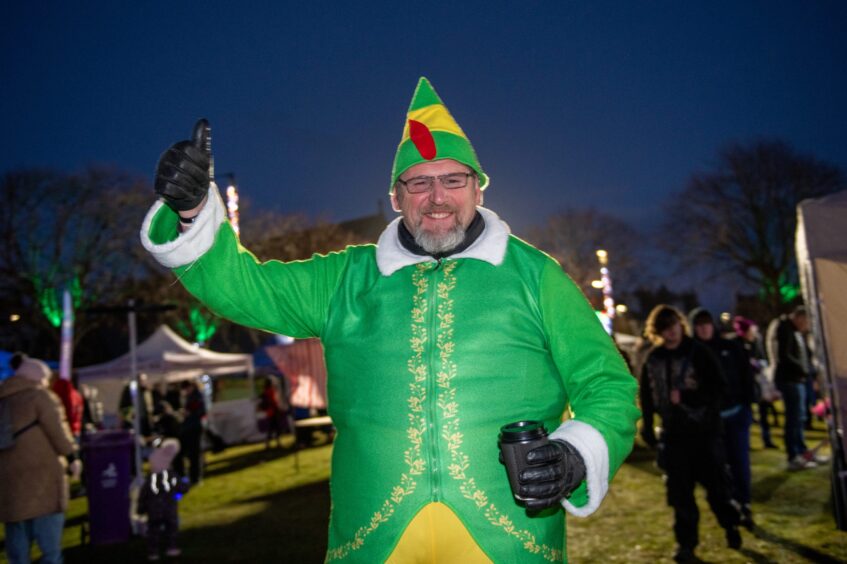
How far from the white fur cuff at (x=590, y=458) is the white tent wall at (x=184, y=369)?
14749mm

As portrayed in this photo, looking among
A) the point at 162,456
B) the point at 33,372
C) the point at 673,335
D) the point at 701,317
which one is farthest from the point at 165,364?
the point at 673,335

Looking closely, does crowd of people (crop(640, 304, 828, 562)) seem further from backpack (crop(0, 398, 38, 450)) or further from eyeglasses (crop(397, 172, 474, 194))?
backpack (crop(0, 398, 38, 450))

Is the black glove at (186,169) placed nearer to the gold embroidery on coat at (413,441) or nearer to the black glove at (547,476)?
the gold embroidery on coat at (413,441)

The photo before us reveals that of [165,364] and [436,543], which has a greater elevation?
[165,364]

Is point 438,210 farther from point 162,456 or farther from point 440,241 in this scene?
point 162,456

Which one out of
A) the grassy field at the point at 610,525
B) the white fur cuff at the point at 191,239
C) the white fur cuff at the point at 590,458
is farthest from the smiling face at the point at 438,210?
the grassy field at the point at 610,525

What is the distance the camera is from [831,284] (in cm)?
579

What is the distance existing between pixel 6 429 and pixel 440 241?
4.94 m


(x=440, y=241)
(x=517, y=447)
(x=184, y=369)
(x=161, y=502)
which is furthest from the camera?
(x=184, y=369)

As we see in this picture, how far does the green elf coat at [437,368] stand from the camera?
7.35 ft

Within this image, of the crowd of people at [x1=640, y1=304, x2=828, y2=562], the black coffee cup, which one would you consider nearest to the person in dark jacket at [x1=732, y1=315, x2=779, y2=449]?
the crowd of people at [x1=640, y1=304, x2=828, y2=562]

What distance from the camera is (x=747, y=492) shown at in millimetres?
6926

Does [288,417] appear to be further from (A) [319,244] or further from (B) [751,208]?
(B) [751,208]

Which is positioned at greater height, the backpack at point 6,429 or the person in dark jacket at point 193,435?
the backpack at point 6,429
